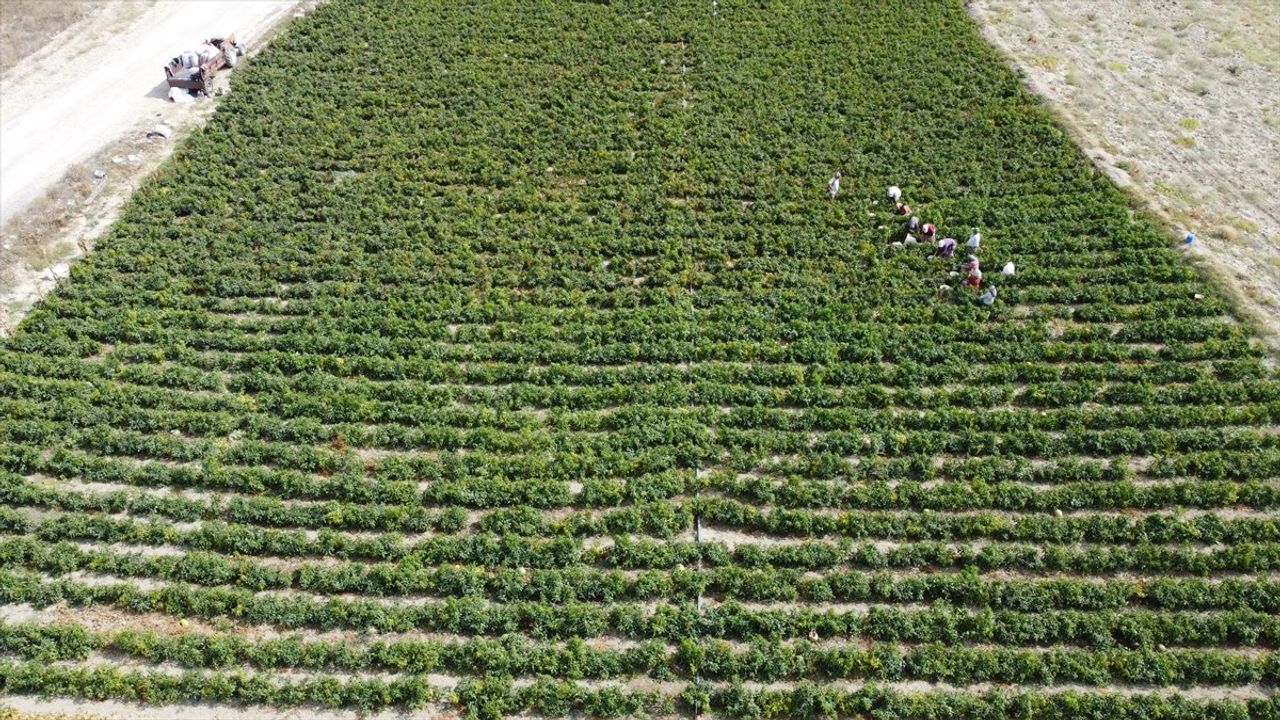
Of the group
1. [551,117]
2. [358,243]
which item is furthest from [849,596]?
[551,117]

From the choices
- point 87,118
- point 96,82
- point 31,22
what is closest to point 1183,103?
point 87,118

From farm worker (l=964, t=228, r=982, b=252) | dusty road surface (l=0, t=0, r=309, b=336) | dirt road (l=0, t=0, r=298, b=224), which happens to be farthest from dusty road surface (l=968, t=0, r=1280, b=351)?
dirt road (l=0, t=0, r=298, b=224)

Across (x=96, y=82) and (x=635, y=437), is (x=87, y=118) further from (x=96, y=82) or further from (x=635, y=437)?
(x=635, y=437)

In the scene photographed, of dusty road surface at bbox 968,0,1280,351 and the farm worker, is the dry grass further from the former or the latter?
dusty road surface at bbox 968,0,1280,351

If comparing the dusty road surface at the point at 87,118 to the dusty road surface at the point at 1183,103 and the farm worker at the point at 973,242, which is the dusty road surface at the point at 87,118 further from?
the dusty road surface at the point at 1183,103

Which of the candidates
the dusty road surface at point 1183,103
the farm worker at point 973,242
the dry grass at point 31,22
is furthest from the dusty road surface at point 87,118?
the dusty road surface at point 1183,103

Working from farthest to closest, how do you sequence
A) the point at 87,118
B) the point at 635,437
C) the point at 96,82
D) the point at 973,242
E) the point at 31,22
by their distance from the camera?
1. the point at 31,22
2. the point at 96,82
3. the point at 87,118
4. the point at 973,242
5. the point at 635,437
